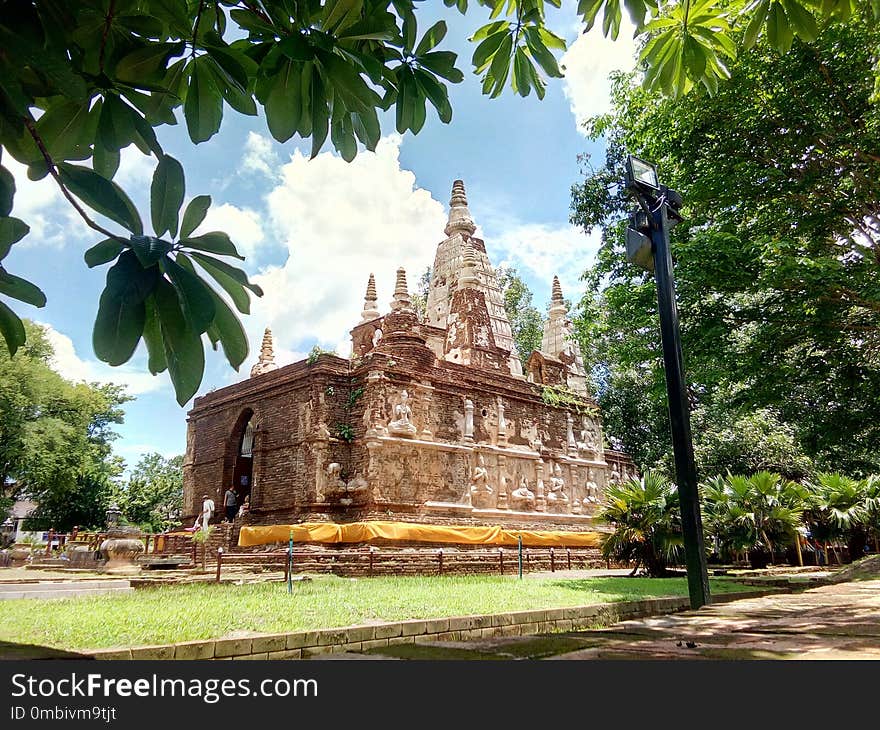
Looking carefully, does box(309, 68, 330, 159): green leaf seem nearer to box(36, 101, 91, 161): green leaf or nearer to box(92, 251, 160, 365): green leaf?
box(36, 101, 91, 161): green leaf

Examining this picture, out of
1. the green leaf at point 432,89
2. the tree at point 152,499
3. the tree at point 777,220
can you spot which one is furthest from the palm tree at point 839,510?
the tree at point 152,499

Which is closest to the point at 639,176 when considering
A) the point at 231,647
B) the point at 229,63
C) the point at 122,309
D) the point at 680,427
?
the point at 680,427

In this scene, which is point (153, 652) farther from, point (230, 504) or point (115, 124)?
point (230, 504)

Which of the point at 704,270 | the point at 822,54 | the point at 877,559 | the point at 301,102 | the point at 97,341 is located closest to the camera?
the point at 97,341

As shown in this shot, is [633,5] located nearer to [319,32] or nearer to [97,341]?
[319,32]

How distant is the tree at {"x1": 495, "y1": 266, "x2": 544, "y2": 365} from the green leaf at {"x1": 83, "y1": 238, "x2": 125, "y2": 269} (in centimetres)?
3204

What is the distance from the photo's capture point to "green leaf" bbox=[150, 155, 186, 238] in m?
1.51

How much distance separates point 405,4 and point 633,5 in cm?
80

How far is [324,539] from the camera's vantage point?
14.2 m

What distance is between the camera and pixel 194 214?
1.54 meters

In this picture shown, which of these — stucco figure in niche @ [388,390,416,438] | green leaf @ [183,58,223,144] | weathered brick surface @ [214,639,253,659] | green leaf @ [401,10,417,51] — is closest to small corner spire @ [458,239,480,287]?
stucco figure in niche @ [388,390,416,438]

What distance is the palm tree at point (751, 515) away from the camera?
1353cm

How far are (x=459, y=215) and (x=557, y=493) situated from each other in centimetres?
980

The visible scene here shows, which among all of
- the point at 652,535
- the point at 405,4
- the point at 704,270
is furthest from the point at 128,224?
the point at 652,535
